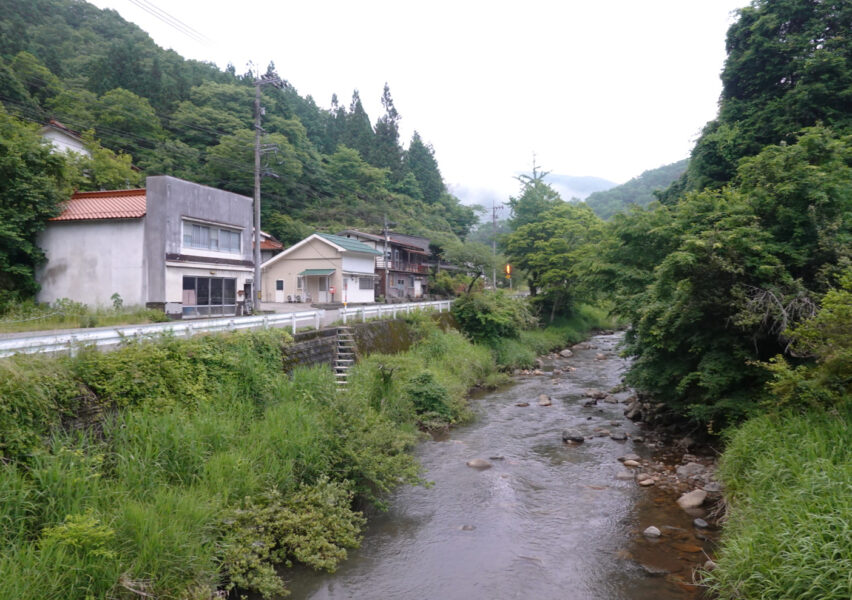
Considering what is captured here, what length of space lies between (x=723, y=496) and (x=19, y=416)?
31.9 feet

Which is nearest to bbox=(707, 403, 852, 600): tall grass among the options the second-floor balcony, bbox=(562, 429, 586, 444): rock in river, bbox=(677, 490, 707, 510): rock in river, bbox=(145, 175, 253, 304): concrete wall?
bbox=(677, 490, 707, 510): rock in river

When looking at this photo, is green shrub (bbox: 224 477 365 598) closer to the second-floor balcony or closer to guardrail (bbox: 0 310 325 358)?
guardrail (bbox: 0 310 325 358)

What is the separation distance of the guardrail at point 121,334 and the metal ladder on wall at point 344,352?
1.47 m

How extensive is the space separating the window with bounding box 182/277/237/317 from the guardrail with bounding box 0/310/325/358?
947 centimetres

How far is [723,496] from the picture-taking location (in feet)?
24.5

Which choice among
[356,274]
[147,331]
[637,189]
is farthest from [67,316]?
[637,189]

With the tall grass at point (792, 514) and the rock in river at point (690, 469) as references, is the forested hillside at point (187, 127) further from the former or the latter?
the tall grass at point (792, 514)

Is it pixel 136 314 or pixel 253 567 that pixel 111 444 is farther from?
pixel 136 314

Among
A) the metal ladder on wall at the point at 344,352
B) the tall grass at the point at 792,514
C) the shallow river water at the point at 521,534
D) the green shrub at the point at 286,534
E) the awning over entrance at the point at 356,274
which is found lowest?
the shallow river water at the point at 521,534

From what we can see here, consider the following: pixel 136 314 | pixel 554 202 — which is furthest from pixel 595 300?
pixel 136 314

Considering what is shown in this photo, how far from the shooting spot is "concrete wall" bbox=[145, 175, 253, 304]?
1847cm

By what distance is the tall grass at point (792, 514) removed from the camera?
438 cm

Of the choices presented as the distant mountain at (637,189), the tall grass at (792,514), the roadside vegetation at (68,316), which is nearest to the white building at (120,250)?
the roadside vegetation at (68,316)

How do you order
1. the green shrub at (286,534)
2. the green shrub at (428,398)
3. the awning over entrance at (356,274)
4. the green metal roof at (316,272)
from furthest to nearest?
1. the awning over entrance at (356,274)
2. the green metal roof at (316,272)
3. the green shrub at (428,398)
4. the green shrub at (286,534)
